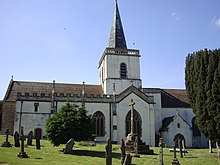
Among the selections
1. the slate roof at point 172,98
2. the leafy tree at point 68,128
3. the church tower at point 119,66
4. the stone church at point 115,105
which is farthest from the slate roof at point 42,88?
the leafy tree at point 68,128

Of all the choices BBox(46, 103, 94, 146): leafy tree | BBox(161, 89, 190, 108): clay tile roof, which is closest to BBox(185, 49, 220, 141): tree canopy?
BBox(46, 103, 94, 146): leafy tree

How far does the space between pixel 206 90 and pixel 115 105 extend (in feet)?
63.6

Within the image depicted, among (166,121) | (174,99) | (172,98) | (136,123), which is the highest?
(172,98)

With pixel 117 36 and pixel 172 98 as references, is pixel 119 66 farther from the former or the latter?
pixel 172 98

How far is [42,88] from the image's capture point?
4053 centimetres

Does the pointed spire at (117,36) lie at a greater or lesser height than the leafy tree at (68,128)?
greater

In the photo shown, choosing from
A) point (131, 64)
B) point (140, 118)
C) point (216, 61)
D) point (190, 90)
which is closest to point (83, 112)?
point (190, 90)

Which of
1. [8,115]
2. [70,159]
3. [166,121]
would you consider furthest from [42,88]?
[70,159]

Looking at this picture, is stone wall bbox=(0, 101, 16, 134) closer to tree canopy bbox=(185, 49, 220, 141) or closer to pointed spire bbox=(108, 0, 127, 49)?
pointed spire bbox=(108, 0, 127, 49)

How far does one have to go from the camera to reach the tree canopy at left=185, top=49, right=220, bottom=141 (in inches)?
725

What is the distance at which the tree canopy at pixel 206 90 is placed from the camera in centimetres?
1841

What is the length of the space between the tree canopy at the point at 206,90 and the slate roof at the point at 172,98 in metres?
21.3

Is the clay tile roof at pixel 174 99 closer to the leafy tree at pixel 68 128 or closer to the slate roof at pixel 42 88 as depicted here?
the slate roof at pixel 42 88

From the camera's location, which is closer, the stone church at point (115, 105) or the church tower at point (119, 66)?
the stone church at point (115, 105)
